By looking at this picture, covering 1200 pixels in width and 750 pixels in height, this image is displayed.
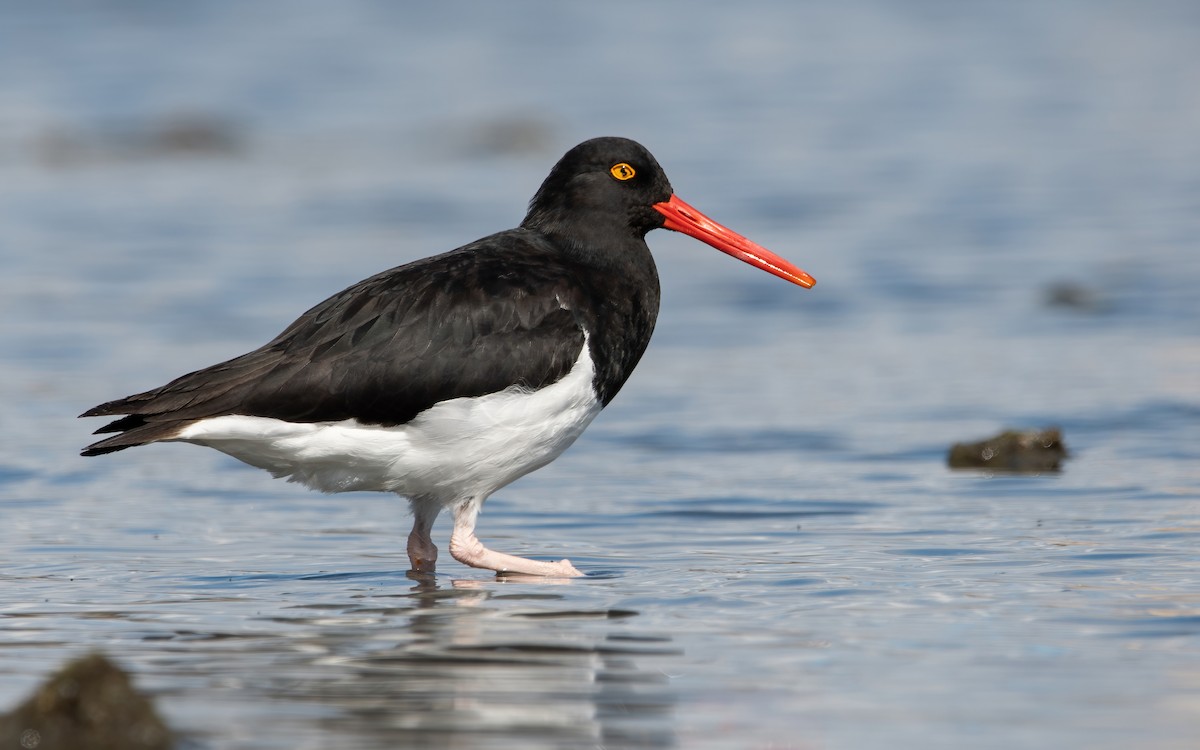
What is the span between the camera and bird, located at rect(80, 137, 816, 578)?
6.41 m

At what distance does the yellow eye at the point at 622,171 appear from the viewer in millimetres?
7352

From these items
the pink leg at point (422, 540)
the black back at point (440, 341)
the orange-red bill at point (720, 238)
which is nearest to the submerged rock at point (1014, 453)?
the orange-red bill at point (720, 238)

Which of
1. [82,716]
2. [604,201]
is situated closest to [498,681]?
[82,716]

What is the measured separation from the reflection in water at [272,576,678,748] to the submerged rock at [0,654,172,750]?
557mm

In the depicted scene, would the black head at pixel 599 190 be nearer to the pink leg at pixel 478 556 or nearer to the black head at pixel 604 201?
the black head at pixel 604 201

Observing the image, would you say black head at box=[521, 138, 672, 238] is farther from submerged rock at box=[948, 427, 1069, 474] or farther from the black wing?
submerged rock at box=[948, 427, 1069, 474]

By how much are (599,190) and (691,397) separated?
3194 millimetres

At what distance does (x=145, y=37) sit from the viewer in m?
25.9

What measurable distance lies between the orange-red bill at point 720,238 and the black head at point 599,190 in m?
0.12

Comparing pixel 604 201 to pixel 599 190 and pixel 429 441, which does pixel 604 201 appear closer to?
pixel 599 190

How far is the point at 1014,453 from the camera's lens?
8.50m

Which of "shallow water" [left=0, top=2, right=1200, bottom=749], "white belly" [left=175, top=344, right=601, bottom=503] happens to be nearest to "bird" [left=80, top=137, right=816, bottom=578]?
"white belly" [left=175, top=344, right=601, bottom=503]

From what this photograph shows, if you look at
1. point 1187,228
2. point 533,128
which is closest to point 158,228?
point 533,128

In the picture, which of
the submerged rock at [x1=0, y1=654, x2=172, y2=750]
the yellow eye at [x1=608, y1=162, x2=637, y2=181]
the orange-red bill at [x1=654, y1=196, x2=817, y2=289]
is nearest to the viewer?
the submerged rock at [x1=0, y1=654, x2=172, y2=750]
